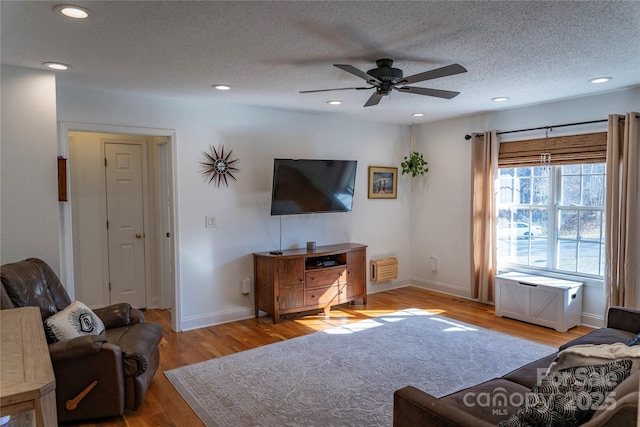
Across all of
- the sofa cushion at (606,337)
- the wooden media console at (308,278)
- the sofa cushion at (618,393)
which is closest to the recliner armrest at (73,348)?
the wooden media console at (308,278)

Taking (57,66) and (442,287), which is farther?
(442,287)

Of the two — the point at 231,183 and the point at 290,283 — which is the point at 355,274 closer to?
the point at 290,283

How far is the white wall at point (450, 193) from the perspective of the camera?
4.95 metres

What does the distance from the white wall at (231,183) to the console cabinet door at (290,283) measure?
0.48 m

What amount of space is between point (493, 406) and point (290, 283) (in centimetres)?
289

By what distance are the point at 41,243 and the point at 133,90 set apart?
1583mm

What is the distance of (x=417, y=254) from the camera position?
6.34 m

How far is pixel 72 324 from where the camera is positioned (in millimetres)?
2689

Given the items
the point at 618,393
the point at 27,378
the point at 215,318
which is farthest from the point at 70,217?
the point at 618,393

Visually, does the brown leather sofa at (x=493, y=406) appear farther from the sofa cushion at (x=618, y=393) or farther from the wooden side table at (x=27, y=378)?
the wooden side table at (x=27, y=378)

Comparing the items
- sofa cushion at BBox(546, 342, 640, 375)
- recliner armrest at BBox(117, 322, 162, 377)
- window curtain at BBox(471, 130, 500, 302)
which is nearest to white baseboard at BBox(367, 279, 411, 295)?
window curtain at BBox(471, 130, 500, 302)

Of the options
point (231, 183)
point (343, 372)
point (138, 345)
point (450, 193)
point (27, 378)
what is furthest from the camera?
point (450, 193)

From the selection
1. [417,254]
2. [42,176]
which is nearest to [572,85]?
[417,254]

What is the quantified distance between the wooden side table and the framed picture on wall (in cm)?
469
